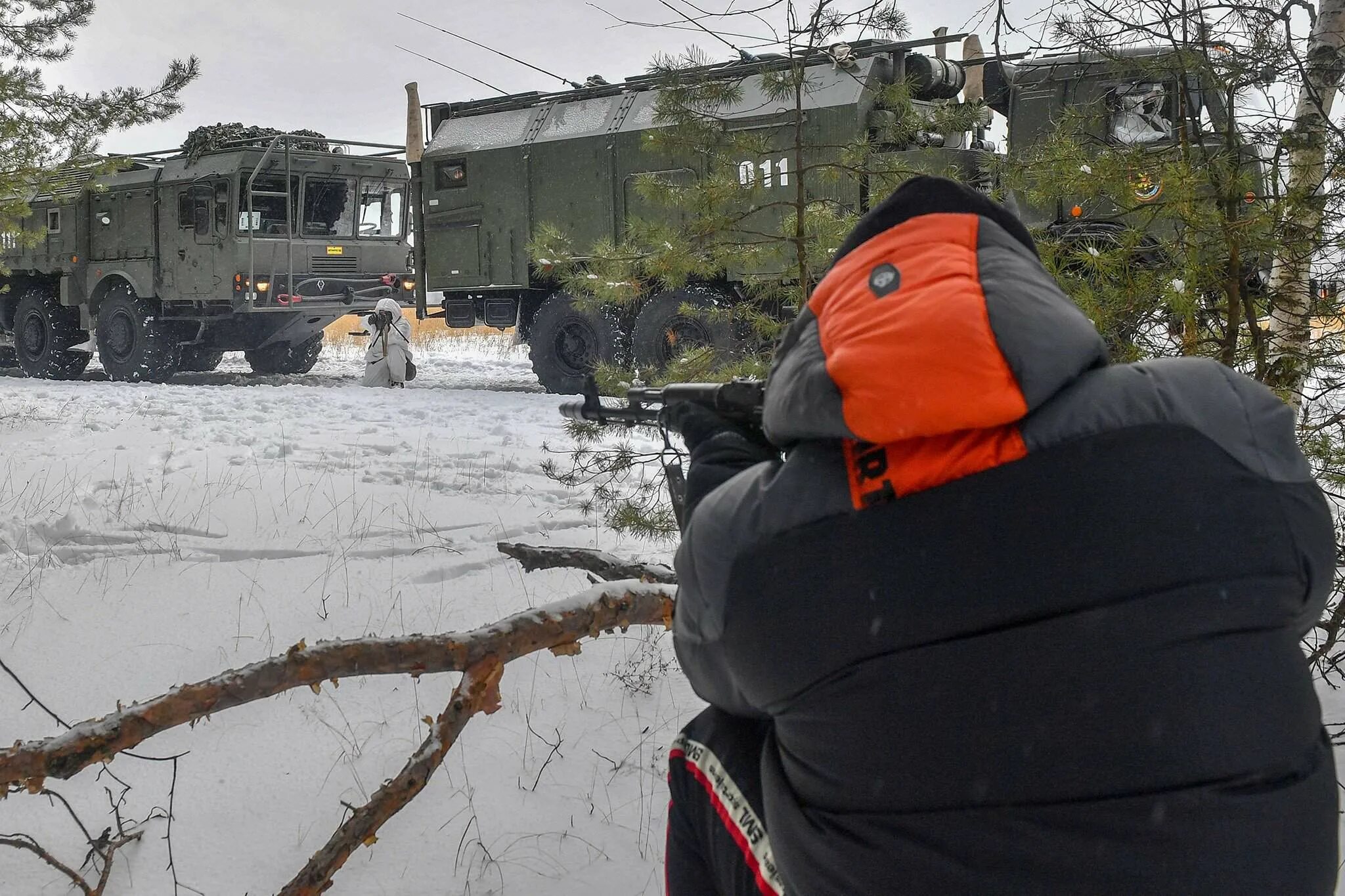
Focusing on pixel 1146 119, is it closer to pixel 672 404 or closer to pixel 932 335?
pixel 672 404

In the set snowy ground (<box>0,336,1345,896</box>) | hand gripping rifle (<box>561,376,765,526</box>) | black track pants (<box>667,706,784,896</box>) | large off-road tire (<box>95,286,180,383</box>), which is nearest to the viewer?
black track pants (<box>667,706,784,896</box>)

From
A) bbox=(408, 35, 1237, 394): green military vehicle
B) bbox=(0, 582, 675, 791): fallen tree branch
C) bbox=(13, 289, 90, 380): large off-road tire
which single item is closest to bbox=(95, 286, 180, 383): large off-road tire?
bbox=(13, 289, 90, 380): large off-road tire

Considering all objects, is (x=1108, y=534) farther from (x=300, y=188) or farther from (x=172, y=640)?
(x=300, y=188)

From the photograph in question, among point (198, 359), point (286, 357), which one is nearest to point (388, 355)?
point (286, 357)

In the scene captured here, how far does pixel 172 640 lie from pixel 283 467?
2518 mm

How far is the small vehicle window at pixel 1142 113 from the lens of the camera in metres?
3.69

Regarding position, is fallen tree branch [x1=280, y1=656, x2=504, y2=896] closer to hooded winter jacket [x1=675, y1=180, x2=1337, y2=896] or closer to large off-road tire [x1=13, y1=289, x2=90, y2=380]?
hooded winter jacket [x1=675, y1=180, x2=1337, y2=896]

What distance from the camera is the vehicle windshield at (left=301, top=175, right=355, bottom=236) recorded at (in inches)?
557

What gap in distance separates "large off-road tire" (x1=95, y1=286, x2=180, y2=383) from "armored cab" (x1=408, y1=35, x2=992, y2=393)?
427 cm

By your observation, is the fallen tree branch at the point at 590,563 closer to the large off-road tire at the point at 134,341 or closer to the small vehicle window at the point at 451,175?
the small vehicle window at the point at 451,175

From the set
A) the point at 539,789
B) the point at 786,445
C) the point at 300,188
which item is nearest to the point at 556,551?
the point at 539,789

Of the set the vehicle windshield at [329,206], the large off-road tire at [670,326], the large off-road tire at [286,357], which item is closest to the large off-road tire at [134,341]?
the large off-road tire at [286,357]

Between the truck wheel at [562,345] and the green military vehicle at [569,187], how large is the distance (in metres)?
0.01

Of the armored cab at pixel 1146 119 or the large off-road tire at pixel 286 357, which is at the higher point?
the armored cab at pixel 1146 119
